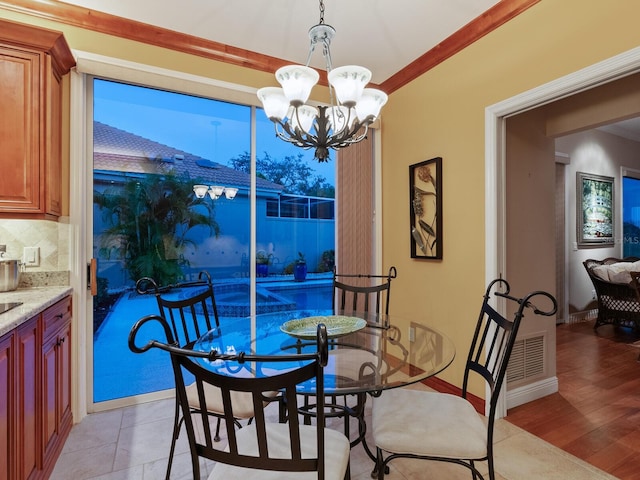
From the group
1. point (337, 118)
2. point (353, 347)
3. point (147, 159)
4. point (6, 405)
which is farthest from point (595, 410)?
point (147, 159)

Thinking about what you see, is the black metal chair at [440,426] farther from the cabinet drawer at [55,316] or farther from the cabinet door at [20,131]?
the cabinet door at [20,131]

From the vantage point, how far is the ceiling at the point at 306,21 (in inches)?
94.6

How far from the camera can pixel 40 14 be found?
238 cm

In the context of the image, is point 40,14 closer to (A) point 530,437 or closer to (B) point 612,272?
(A) point 530,437

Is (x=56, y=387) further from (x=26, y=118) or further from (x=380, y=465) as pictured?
(x=380, y=465)

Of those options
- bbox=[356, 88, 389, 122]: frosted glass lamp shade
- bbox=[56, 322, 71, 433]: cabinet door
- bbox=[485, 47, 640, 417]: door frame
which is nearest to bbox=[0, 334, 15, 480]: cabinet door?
bbox=[56, 322, 71, 433]: cabinet door

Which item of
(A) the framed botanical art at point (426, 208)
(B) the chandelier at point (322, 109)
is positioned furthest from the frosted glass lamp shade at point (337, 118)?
(A) the framed botanical art at point (426, 208)

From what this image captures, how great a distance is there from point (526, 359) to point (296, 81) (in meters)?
2.65

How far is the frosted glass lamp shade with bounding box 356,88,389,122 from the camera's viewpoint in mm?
1869

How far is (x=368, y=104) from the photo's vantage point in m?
1.87

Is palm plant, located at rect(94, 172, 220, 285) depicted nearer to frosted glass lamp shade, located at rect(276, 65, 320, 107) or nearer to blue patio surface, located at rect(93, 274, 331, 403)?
blue patio surface, located at rect(93, 274, 331, 403)

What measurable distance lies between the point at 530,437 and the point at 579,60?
2.31 meters

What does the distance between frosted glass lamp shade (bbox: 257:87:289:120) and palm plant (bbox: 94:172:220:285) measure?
136 cm

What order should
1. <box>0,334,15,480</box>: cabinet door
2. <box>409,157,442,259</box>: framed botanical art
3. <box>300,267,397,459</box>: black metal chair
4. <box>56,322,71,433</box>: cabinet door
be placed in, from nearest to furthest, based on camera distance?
<box>0,334,15,480</box>: cabinet door → <box>56,322,71,433</box>: cabinet door → <box>300,267,397,459</box>: black metal chair → <box>409,157,442,259</box>: framed botanical art
